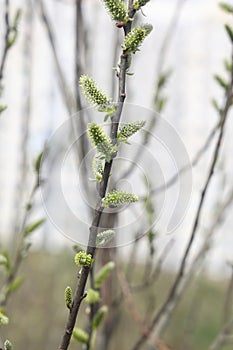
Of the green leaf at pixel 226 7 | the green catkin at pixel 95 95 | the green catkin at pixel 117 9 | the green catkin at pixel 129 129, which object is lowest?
the green catkin at pixel 129 129

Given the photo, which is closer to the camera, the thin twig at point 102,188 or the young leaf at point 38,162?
the thin twig at point 102,188

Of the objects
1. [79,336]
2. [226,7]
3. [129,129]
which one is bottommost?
[79,336]

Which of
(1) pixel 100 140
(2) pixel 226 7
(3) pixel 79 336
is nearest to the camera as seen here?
(1) pixel 100 140

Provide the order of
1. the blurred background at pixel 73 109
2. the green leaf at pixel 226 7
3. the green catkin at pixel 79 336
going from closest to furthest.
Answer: the green catkin at pixel 79 336 → the green leaf at pixel 226 7 → the blurred background at pixel 73 109

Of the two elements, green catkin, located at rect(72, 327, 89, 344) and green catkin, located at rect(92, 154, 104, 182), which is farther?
green catkin, located at rect(72, 327, 89, 344)

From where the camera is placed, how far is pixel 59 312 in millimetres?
3375

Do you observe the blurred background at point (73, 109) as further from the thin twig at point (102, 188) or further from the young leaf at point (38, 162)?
the thin twig at point (102, 188)

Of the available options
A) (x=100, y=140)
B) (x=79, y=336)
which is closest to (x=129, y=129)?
(x=100, y=140)

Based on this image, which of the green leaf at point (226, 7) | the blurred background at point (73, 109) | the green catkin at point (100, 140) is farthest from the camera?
the blurred background at point (73, 109)

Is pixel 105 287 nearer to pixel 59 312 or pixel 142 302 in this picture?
pixel 59 312

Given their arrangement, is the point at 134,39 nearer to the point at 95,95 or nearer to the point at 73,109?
the point at 95,95

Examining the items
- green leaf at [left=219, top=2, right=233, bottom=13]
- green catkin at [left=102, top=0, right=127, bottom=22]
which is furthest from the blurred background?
green catkin at [left=102, top=0, right=127, bottom=22]

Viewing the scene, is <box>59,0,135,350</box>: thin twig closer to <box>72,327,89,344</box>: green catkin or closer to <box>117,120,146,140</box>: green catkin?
<box>117,120,146,140</box>: green catkin

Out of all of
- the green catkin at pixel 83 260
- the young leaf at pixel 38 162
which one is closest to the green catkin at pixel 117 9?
the green catkin at pixel 83 260
